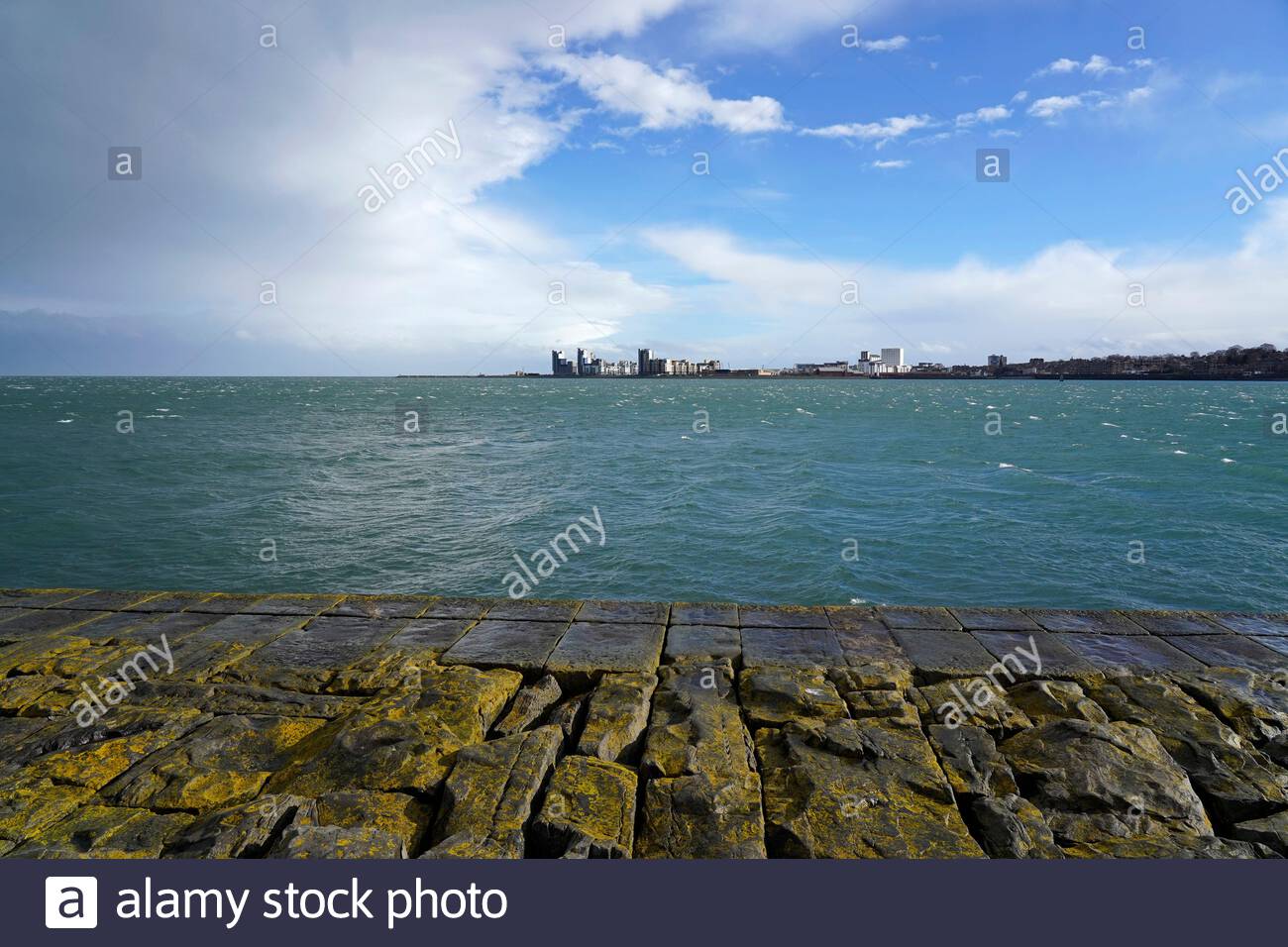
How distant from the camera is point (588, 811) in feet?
12.1

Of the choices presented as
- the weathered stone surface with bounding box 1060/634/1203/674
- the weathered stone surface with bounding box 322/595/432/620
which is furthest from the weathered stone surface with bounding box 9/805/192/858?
the weathered stone surface with bounding box 1060/634/1203/674

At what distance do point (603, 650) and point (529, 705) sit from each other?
1.05m

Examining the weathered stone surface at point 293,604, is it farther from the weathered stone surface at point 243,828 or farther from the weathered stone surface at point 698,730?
the weathered stone surface at point 698,730

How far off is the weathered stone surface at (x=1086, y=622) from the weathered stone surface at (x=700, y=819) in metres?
4.22

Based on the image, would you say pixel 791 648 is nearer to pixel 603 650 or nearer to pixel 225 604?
pixel 603 650

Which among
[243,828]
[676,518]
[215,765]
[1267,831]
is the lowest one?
[676,518]

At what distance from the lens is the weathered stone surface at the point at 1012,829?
349 cm

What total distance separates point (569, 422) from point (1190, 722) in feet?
180

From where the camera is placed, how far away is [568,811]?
12.0 feet

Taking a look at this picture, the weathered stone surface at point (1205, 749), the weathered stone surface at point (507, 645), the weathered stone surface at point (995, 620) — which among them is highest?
the weathered stone surface at point (507, 645)

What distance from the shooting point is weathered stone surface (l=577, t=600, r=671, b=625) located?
6.70 metres

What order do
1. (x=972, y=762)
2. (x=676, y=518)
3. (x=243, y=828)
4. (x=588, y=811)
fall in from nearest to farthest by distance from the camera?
(x=243, y=828) → (x=588, y=811) → (x=972, y=762) → (x=676, y=518)

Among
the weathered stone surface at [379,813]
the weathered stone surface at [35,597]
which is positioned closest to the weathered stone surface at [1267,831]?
the weathered stone surface at [379,813]

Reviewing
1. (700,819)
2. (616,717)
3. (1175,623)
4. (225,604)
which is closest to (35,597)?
(225,604)
